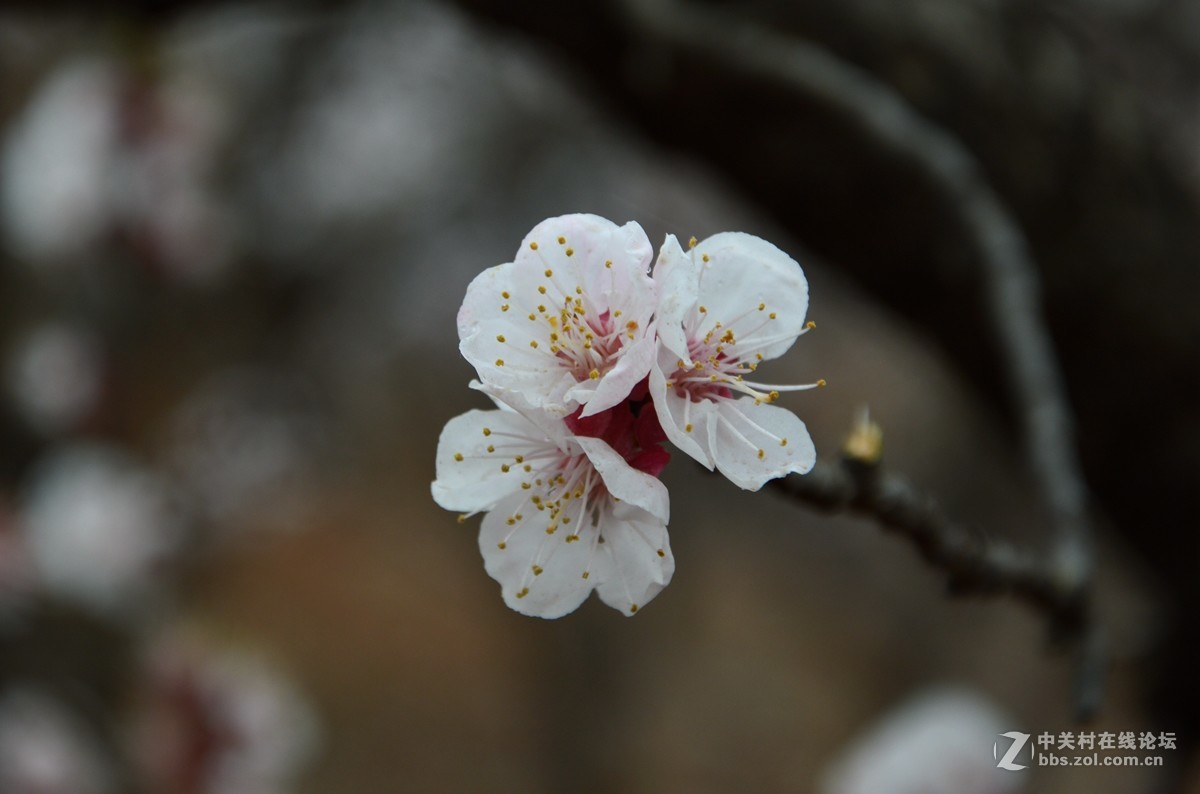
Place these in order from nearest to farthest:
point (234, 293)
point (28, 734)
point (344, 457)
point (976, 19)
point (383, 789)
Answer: point (976, 19) < point (28, 734) < point (383, 789) < point (234, 293) < point (344, 457)

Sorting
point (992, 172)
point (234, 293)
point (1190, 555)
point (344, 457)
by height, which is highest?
point (234, 293)

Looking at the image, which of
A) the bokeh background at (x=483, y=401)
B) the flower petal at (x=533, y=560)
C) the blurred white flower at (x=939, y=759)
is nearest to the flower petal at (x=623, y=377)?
the flower petal at (x=533, y=560)

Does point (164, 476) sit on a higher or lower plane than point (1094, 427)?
higher

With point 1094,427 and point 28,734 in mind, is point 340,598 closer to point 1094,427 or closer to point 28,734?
point 28,734

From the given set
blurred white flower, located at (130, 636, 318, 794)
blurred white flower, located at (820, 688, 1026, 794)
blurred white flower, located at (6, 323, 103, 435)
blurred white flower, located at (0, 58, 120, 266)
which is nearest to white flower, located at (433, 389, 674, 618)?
blurred white flower, located at (820, 688, 1026, 794)

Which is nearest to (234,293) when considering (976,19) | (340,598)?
(340,598)

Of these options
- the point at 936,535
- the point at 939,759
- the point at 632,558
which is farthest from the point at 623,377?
the point at 939,759

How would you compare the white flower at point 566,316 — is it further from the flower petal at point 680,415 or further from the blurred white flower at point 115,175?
the blurred white flower at point 115,175

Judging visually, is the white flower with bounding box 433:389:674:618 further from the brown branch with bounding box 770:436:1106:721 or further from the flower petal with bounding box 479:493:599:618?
the brown branch with bounding box 770:436:1106:721
